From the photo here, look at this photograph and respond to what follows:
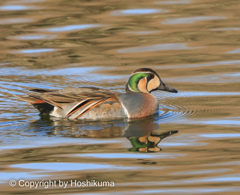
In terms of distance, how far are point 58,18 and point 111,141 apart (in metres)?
8.92

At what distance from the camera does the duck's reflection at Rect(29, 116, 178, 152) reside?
689 centimetres

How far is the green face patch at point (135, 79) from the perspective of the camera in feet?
28.5

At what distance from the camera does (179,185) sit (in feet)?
17.2

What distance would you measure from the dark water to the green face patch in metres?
0.63

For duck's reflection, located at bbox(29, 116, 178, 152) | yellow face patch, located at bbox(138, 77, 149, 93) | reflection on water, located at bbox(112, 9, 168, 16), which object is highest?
reflection on water, located at bbox(112, 9, 168, 16)

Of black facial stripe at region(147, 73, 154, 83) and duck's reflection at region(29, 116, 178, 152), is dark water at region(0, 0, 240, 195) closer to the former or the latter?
duck's reflection at region(29, 116, 178, 152)

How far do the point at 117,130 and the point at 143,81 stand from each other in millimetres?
1472

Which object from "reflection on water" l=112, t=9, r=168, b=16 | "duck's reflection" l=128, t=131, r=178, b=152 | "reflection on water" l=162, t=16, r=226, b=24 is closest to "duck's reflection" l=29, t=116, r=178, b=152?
"duck's reflection" l=128, t=131, r=178, b=152

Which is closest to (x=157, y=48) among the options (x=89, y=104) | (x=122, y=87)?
(x=122, y=87)

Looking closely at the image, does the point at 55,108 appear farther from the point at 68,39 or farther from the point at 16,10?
the point at 16,10

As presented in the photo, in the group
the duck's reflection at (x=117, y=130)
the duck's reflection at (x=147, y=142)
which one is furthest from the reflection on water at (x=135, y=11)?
the duck's reflection at (x=147, y=142)

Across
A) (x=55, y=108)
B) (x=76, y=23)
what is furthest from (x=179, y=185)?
(x=76, y=23)

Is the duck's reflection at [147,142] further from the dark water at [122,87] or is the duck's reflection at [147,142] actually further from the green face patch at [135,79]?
the green face patch at [135,79]

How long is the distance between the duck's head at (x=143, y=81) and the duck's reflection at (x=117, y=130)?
0.66 metres
